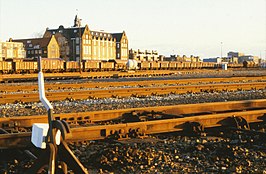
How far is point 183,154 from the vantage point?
19.8 feet

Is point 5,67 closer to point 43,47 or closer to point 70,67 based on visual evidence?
point 70,67

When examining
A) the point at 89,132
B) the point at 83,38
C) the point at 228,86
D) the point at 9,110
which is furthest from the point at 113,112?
the point at 83,38

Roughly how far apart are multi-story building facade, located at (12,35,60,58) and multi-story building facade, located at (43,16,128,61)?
12.5 feet

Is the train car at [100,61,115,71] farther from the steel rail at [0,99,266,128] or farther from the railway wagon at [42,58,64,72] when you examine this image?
the steel rail at [0,99,266,128]

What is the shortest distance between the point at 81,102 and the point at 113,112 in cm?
510

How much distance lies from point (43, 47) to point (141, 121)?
300 feet

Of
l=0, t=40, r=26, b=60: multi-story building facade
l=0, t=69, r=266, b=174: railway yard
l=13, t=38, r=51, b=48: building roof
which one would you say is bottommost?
l=0, t=69, r=266, b=174: railway yard

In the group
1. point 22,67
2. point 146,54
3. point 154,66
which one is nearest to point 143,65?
point 154,66

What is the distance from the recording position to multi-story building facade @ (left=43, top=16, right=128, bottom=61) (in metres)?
106

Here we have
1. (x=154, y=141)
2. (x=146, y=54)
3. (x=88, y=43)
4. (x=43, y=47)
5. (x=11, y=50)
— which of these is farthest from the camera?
(x=146, y=54)

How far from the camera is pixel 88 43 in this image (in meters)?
110

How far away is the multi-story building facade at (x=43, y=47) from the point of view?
3725 inches

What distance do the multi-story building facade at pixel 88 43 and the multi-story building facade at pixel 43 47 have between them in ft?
12.5

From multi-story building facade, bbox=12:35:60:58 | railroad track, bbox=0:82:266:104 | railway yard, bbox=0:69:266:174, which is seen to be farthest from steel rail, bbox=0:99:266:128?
multi-story building facade, bbox=12:35:60:58
